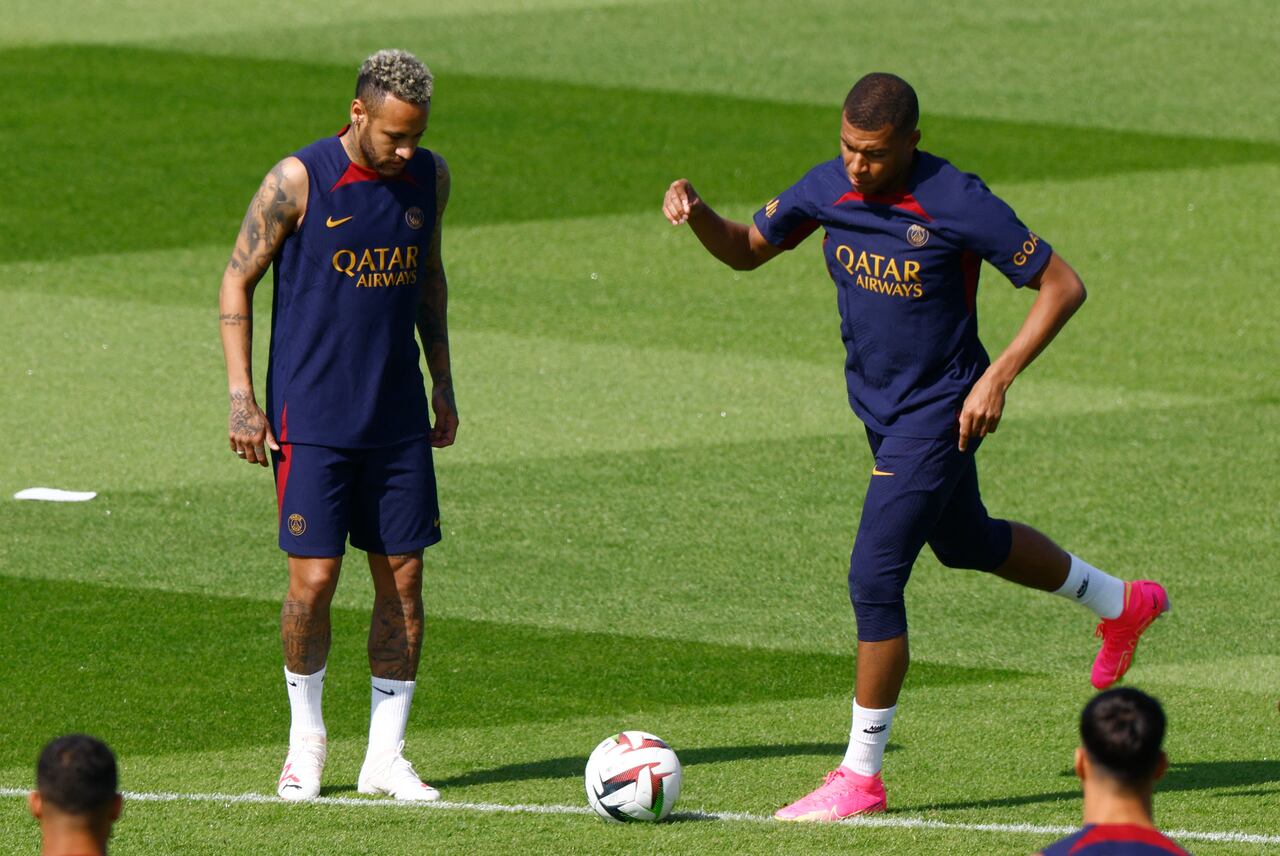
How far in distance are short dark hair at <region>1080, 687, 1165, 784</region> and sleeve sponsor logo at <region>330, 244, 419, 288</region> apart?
3.92m

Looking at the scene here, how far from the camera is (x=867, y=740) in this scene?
8.12 m

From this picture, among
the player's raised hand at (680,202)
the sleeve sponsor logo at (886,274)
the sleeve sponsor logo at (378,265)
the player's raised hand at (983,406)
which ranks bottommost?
the player's raised hand at (983,406)

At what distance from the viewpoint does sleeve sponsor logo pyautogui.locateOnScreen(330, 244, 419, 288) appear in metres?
8.15

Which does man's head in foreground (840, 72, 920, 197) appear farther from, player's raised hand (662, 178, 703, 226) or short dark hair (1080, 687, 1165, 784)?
short dark hair (1080, 687, 1165, 784)

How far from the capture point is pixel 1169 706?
9805 mm

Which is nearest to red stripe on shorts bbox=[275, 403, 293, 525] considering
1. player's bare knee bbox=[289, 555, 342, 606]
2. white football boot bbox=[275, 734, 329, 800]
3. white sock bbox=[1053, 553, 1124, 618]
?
player's bare knee bbox=[289, 555, 342, 606]

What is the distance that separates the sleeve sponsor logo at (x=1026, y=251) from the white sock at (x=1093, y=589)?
1532mm

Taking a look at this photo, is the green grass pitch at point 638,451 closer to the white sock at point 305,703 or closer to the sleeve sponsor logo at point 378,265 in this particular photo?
the white sock at point 305,703

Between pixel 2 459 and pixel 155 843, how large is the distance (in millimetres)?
7075

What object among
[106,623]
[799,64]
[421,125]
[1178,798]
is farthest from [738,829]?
[799,64]

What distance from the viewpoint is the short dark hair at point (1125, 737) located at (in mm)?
4883

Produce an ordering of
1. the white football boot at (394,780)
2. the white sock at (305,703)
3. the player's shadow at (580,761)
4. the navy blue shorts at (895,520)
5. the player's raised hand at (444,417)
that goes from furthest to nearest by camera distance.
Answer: the player's raised hand at (444,417) → the player's shadow at (580,761) → the white sock at (305,703) → the white football boot at (394,780) → the navy blue shorts at (895,520)

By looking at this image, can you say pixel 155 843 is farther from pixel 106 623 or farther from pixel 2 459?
pixel 2 459

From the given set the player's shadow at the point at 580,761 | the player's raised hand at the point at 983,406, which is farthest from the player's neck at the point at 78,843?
the player's raised hand at the point at 983,406
